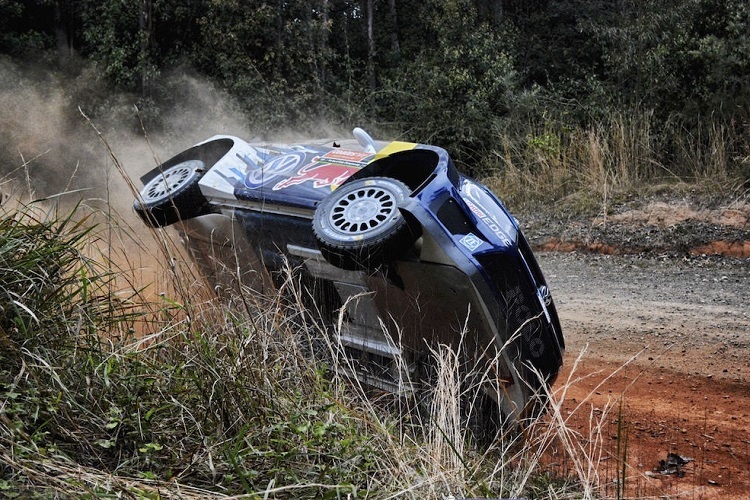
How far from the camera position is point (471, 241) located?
4.12m

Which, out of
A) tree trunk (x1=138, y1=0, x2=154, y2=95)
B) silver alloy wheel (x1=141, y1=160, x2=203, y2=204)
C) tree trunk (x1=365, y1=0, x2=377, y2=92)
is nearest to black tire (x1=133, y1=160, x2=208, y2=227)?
silver alloy wheel (x1=141, y1=160, x2=203, y2=204)

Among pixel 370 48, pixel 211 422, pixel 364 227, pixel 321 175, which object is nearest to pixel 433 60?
pixel 370 48

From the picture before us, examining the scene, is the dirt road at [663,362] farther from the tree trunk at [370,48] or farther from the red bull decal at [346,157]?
the tree trunk at [370,48]

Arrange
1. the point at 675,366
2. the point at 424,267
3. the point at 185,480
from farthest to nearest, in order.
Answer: the point at 675,366 → the point at 424,267 → the point at 185,480

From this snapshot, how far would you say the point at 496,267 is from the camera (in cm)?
412

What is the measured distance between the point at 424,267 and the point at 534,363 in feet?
2.78

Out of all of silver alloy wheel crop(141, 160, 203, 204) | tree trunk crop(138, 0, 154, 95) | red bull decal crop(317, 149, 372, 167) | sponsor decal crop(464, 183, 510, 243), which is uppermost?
red bull decal crop(317, 149, 372, 167)

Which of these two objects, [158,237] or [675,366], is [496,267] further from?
[675,366]

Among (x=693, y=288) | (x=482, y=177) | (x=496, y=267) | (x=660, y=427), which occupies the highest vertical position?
(x=496, y=267)

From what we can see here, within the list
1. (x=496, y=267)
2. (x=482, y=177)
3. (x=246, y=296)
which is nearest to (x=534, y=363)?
(x=496, y=267)

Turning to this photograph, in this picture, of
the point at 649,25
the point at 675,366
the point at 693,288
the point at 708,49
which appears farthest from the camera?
the point at 649,25

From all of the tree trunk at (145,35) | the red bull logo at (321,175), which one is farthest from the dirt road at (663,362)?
the tree trunk at (145,35)

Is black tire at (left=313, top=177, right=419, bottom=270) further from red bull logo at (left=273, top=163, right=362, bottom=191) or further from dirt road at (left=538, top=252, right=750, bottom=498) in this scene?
dirt road at (left=538, top=252, right=750, bottom=498)

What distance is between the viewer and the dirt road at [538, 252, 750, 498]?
4375 mm
